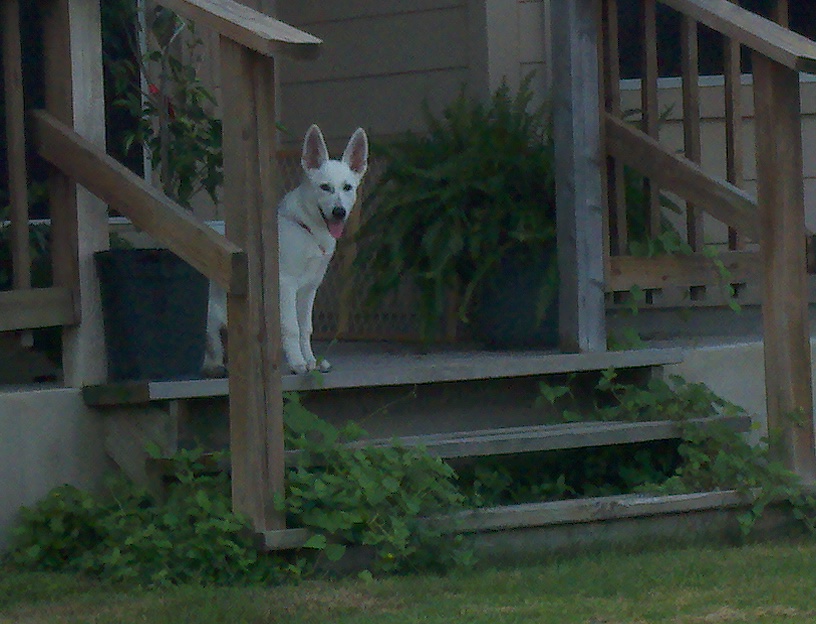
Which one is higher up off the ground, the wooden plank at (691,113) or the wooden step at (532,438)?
the wooden plank at (691,113)

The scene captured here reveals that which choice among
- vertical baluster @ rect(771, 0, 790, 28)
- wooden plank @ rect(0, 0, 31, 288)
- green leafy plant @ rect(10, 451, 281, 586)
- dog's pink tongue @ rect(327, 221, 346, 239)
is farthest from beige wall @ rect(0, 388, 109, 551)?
vertical baluster @ rect(771, 0, 790, 28)

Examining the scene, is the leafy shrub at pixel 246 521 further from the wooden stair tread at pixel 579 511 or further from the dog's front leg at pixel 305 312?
the dog's front leg at pixel 305 312

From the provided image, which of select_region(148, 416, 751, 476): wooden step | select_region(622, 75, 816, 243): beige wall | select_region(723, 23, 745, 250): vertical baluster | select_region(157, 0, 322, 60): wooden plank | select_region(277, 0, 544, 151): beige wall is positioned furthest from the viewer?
select_region(622, 75, 816, 243): beige wall

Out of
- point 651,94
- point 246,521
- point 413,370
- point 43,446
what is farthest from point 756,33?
point 43,446

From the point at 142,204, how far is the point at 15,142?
0.63 metres

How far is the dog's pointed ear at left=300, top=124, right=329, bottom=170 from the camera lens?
6418 millimetres

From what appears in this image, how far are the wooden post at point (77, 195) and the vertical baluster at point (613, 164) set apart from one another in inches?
92.3

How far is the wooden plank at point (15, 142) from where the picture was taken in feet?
19.1

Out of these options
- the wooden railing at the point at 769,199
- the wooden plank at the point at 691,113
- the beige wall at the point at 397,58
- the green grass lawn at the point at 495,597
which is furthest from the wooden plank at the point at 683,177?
the green grass lawn at the point at 495,597

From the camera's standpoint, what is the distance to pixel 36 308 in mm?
5844

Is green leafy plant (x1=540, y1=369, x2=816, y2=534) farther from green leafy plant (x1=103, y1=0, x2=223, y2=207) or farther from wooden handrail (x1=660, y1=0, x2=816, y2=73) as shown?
Answer: green leafy plant (x1=103, y1=0, x2=223, y2=207)

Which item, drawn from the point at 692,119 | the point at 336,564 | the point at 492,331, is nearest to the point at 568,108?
the point at 692,119

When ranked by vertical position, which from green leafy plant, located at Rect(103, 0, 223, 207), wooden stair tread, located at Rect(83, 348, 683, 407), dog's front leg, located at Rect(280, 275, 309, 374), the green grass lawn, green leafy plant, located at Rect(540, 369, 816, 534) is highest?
green leafy plant, located at Rect(103, 0, 223, 207)

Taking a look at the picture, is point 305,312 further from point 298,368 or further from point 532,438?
point 532,438
